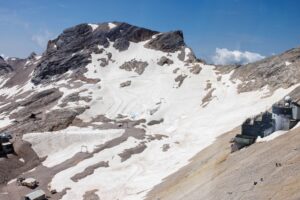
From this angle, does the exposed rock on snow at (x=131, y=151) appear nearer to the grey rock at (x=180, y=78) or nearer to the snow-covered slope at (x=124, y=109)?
the snow-covered slope at (x=124, y=109)

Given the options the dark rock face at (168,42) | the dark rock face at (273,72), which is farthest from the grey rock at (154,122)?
the dark rock face at (168,42)

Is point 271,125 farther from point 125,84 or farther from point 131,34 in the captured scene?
point 131,34

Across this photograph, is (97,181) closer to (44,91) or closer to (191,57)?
(44,91)

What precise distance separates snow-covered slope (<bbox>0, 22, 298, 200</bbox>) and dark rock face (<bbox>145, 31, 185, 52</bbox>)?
619mm

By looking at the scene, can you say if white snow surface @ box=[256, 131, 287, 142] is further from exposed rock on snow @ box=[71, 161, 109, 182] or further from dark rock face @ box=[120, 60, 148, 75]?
dark rock face @ box=[120, 60, 148, 75]

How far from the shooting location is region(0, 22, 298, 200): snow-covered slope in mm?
67438

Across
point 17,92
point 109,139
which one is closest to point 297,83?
point 109,139

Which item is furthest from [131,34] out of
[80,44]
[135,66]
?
[135,66]

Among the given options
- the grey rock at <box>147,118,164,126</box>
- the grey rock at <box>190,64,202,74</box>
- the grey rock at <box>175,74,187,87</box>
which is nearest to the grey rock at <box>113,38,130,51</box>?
the grey rock at <box>190,64,202,74</box>

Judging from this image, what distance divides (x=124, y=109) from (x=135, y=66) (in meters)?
39.8

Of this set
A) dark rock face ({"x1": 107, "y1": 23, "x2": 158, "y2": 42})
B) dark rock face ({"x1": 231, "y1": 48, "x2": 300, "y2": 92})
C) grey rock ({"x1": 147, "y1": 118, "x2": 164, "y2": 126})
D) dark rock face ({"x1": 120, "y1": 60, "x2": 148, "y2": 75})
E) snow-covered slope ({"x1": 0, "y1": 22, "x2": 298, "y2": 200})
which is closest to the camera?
snow-covered slope ({"x1": 0, "y1": 22, "x2": 298, "y2": 200})

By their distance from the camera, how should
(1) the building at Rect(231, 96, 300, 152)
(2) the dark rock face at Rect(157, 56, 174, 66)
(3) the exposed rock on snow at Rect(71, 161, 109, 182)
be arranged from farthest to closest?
(2) the dark rock face at Rect(157, 56, 174, 66), (3) the exposed rock on snow at Rect(71, 161, 109, 182), (1) the building at Rect(231, 96, 300, 152)

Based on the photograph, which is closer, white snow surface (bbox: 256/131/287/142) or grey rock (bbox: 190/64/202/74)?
white snow surface (bbox: 256/131/287/142)

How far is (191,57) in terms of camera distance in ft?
493
